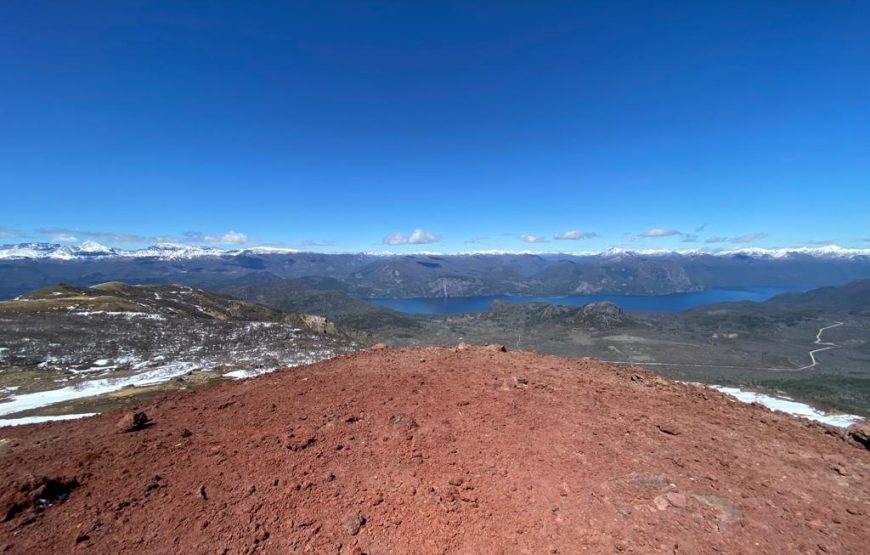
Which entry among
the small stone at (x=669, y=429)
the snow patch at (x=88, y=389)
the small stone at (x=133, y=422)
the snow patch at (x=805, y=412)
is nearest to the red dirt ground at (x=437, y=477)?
the small stone at (x=669, y=429)

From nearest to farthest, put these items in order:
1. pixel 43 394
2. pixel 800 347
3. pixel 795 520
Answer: pixel 795 520 → pixel 43 394 → pixel 800 347

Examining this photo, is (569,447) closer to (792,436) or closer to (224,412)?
(792,436)

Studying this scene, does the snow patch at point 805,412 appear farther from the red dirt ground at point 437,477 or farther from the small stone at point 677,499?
the small stone at point 677,499

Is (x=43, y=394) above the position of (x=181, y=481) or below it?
below

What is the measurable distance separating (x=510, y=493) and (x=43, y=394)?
4655cm

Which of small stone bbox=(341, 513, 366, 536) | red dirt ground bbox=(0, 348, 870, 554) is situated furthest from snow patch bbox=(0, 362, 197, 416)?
small stone bbox=(341, 513, 366, 536)

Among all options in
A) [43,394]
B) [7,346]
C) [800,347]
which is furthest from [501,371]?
[800,347]

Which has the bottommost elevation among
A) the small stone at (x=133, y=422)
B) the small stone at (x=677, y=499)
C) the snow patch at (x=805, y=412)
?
the snow patch at (x=805, y=412)

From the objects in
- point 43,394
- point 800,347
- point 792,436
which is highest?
point 792,436

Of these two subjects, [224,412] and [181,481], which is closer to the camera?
[181,481]

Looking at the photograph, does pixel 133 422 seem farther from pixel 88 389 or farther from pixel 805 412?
pixel 805 412

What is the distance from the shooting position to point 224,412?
1141 centimetres

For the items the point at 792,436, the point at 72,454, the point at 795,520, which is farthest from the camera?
the point at 792,436

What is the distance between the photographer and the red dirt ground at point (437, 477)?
6.47m
